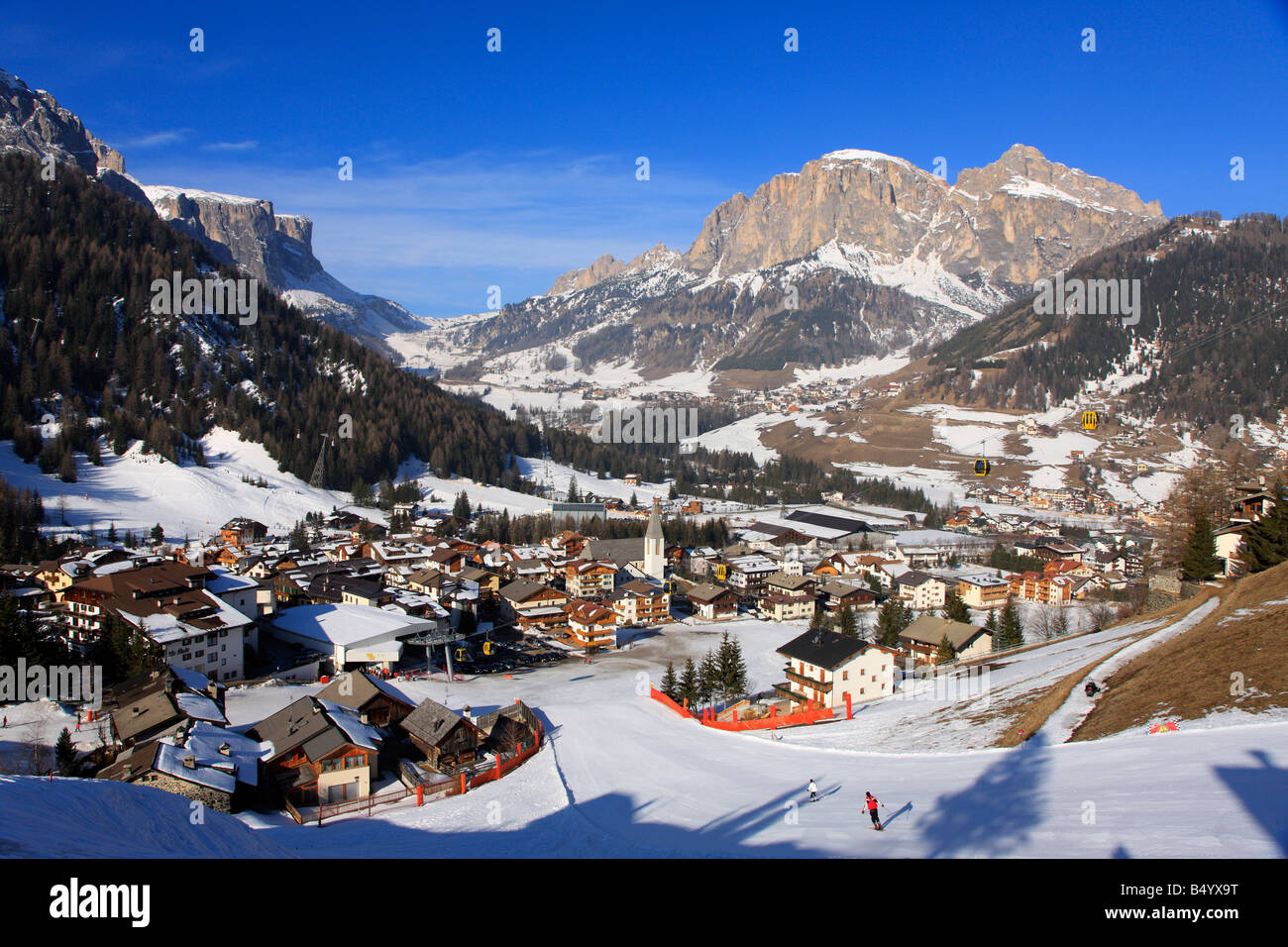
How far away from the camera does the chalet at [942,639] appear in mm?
41375

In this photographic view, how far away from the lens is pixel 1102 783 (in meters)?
→ 13.6

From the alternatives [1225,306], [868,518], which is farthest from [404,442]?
[1225,306]

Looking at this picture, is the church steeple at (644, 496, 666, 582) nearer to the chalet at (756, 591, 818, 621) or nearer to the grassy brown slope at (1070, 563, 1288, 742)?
the chalet at (756, 591, 818, 621)

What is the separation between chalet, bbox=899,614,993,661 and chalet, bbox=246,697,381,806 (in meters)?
30.7

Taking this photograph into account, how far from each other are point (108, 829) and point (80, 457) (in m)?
81.5

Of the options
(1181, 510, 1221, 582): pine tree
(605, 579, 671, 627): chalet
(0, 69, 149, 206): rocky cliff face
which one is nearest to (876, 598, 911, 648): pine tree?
(1181, 510, 1221, 582): pine tree

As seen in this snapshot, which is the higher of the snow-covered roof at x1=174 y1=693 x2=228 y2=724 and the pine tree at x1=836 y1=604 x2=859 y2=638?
the snow-covered roof at x1=174 y1=693 x2=228 y2=724

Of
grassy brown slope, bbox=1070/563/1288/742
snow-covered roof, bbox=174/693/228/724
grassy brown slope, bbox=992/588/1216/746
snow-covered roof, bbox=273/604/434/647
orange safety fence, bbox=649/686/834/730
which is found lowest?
orange safety fence, bbox=649/686/834/730

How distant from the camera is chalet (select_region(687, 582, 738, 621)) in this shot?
56375 millimetres

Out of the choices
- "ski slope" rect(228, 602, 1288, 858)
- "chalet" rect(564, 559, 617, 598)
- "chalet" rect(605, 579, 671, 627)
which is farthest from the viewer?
"chalet" rect(564, 559, 617, 598)

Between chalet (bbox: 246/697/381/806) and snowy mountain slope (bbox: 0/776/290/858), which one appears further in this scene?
chalet (bbox: 246/697/381/806)

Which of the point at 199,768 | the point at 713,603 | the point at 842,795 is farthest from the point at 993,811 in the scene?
the point at 713,603

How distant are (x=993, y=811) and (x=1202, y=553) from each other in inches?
1079
